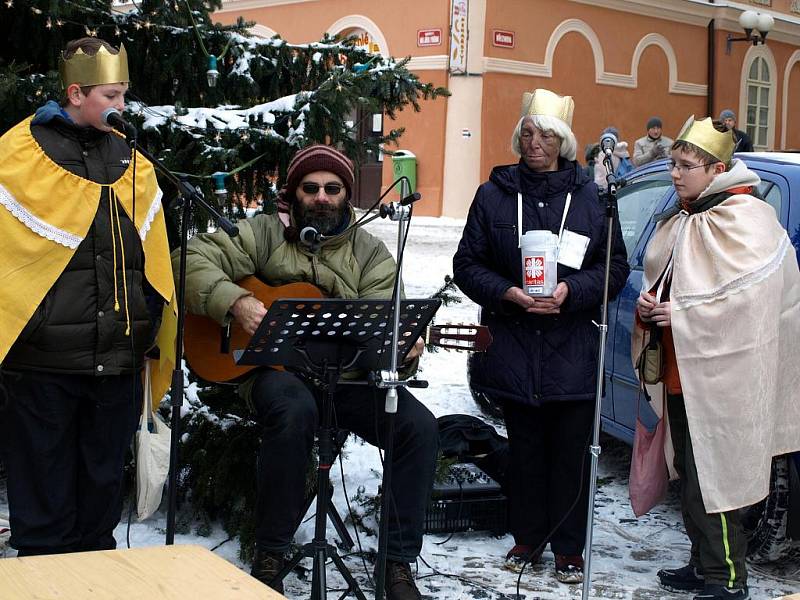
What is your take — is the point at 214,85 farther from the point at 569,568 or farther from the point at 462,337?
the point at 569,568

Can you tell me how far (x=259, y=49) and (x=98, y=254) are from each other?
1886 mm

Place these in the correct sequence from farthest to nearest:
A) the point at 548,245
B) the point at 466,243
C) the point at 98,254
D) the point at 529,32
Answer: the point at 529,32
the point at 466,243
the point at 548,245
the point at 98,254

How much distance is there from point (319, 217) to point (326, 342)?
0.74 m

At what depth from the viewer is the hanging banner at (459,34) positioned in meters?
18.2

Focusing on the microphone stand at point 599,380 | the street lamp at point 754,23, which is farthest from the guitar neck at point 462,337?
the street lamp at point 754,23

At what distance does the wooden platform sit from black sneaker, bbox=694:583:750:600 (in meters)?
2.29

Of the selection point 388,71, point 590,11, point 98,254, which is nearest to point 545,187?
point 388,71

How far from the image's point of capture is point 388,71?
15.8 ft

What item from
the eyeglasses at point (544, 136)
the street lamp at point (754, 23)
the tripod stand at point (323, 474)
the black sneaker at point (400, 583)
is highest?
the street lamp at point (754, 23)

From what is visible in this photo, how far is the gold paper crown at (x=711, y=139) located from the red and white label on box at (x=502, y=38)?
48.2 ft

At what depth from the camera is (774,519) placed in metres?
4.40

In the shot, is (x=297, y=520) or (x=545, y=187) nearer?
(x=297, y=520)

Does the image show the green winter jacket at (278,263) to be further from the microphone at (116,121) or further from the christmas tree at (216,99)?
the microphone at (116,121)

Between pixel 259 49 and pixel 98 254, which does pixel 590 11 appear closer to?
pixel 259 49
